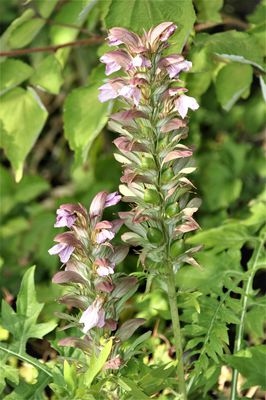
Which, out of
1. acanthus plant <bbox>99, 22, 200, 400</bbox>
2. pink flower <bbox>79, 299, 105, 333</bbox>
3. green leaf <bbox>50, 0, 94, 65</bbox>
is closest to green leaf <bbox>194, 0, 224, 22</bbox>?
green leaf <bbox>50, 0, 94, 65</bbox>

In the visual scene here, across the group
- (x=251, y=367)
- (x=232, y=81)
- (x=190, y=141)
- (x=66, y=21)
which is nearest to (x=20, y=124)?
(x=66, y=21)

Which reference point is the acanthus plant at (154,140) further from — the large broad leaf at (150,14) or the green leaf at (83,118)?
the green leaf at (83,118)

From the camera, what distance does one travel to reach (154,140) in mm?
1140

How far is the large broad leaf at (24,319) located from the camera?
54.6 inches

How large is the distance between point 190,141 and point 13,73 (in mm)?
663

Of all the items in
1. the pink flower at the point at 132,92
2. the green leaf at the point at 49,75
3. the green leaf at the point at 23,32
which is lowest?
the green leaf at the point at 49,75

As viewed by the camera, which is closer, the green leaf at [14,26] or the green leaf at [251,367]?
the green leaf at [251,367]

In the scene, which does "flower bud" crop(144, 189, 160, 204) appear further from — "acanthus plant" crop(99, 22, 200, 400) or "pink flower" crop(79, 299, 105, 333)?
"pink flower" crop(79, 299, 105, 333)

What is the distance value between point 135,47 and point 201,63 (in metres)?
0.56

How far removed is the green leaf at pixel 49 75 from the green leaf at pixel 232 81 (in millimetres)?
376

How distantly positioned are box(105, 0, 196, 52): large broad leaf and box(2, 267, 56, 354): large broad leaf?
0.53 metres

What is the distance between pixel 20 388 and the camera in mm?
1339

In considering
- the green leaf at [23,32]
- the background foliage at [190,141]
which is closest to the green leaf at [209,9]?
the background foliage at [190,141]

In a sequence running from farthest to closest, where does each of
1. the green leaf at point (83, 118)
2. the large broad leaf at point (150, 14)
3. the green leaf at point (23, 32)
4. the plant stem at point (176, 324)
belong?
the green leaf at point (23, 32) < the green leaf at point (83, 118) < the large broad leaf at point (150, 14) < the plant stem at point (176, 324)
